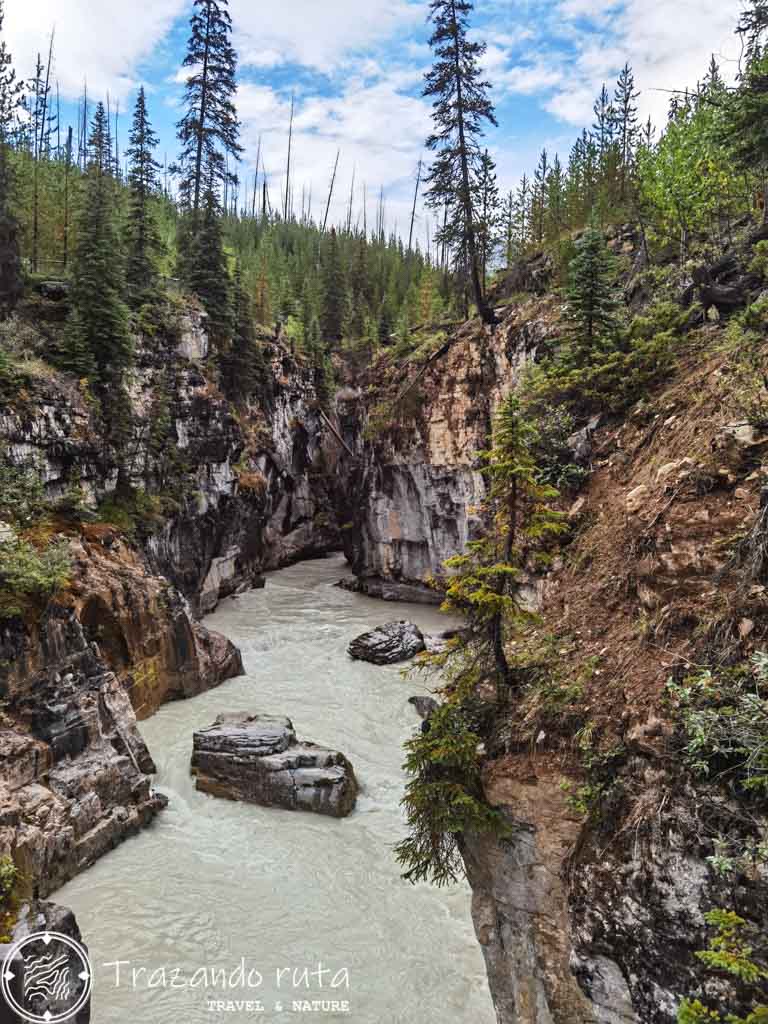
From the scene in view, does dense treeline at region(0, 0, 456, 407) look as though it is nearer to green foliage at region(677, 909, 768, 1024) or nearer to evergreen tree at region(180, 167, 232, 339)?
evergreen tree at region(180, 167, 232, 339)

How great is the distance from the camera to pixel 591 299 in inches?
503

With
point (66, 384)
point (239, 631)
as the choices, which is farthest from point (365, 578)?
point (66, 384)

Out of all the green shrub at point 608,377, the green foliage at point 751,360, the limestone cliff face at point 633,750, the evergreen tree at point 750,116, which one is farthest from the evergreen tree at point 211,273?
the green foliage at point 751,360

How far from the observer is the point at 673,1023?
4.59 metres

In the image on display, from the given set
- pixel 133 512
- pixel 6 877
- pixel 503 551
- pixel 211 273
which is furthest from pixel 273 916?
pixel 211 273

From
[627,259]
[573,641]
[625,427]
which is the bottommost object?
[573,641]

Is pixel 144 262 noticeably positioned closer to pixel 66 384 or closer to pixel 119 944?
pixel 66 384

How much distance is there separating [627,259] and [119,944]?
81.2 ft

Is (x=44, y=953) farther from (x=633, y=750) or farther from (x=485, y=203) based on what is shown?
(x=485, y=203)

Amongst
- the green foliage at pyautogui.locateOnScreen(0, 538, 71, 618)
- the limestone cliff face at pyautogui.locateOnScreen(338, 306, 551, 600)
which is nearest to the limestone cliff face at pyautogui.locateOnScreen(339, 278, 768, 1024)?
the green foliage at pyautogui.locateOnScreen(0, 538, 71, 618)

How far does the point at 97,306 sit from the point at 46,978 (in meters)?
19.4

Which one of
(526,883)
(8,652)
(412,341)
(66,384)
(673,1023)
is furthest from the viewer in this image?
(412,341)

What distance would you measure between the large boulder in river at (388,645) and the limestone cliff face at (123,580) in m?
4.54

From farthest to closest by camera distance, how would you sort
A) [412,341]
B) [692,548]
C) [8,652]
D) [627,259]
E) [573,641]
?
[412,341] → [627,259] → [8,652] → [573,641] → [692,548]
